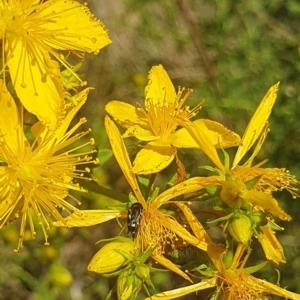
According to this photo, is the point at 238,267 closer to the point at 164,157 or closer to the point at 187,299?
the point at 164,157

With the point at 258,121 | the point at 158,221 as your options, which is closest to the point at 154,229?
the point at 158,221

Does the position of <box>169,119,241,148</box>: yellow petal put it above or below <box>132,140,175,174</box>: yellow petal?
below

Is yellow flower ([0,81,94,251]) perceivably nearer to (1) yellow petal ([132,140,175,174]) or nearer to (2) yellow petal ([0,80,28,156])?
(2) yellow petal ([0,80,28,156])

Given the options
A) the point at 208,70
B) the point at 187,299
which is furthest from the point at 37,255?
the point at 208,70

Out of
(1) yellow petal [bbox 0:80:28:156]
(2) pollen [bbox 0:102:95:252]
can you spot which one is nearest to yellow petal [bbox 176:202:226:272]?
(2) pollen [bbox 0:102:95:252]

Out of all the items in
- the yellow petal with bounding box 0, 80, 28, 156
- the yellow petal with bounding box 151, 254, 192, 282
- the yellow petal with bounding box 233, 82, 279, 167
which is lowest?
the yellow petal with bounding box 151, 254, 192, 282

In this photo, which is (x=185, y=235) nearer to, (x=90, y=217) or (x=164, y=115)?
(x=90, y=217)
